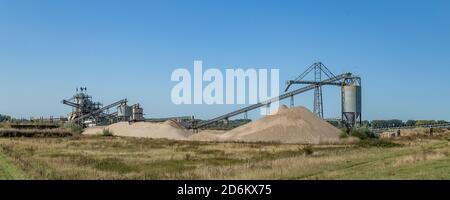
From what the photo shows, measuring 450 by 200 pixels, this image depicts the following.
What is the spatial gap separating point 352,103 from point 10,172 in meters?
56.5

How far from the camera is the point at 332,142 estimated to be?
54219mm

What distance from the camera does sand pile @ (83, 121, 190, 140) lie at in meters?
73.3

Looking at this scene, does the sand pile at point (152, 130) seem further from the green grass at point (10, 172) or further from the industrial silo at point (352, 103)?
the green grass at point (10, 172)

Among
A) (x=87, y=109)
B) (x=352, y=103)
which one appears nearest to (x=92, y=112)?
(x=87, y=109)

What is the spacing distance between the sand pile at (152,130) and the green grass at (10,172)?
44.5 meters

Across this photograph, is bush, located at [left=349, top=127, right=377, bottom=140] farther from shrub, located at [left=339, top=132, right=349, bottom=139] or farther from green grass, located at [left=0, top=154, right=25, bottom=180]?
green grass, located at [left=0, top=154, right=25, bottom=180]

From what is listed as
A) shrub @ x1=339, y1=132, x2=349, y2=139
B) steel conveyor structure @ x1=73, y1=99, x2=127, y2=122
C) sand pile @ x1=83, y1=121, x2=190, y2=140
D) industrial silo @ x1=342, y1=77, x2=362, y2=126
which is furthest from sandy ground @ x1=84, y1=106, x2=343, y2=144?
steel conveyor structure @ x1=73, y1=99, x2=127, y2=122

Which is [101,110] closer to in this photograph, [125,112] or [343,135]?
[125,112]

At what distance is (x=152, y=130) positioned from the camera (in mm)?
80375

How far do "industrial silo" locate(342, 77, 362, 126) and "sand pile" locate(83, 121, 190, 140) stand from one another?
70.9 feet
